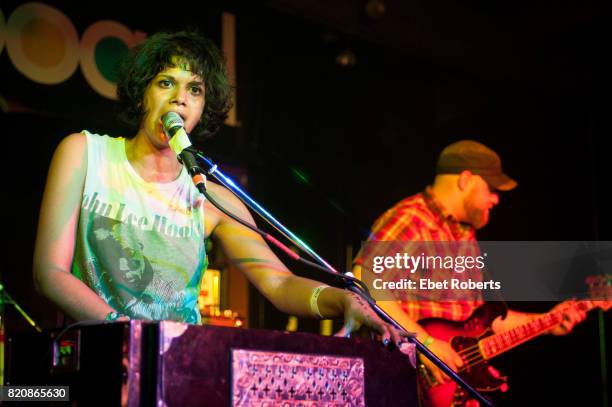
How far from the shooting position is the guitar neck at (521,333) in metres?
4.95

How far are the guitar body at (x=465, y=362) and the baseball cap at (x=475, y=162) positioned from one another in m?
1.03

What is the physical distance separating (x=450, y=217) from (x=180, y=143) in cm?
358

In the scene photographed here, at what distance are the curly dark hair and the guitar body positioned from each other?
2730 mm

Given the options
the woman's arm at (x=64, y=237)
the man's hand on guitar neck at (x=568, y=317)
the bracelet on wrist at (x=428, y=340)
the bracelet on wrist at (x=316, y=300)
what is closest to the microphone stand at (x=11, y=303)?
the woman's arm at (x=64, y=237)

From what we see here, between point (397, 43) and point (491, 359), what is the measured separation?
249cm

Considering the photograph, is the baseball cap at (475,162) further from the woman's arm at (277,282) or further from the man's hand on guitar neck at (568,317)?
the woman's arm at (277,282)

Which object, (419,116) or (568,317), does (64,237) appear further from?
(419,116)

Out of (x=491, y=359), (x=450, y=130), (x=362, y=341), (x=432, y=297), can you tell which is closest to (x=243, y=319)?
(x=432, y=297)

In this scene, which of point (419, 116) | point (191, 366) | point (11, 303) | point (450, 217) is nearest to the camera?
point (191, 366)

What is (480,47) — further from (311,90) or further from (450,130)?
(311,90)

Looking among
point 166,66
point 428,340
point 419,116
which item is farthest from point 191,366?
point 419,116

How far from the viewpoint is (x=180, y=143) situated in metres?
1.99

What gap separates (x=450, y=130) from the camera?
18.8 ft

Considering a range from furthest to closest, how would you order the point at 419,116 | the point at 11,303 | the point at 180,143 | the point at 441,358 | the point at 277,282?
the point at 419,116, the point at 441,358, the point at 11,303, the point at 277,282, the point at 180,143
